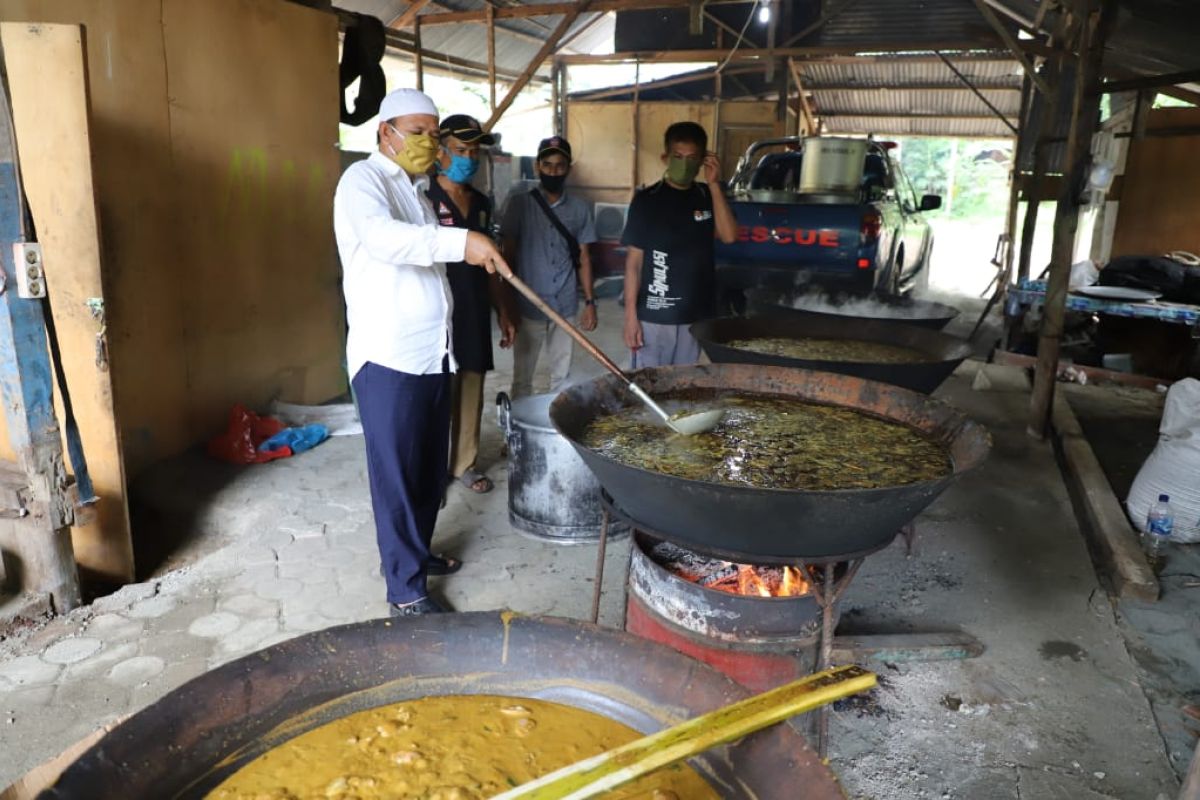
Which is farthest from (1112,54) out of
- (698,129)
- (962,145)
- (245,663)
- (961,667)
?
(962,145)

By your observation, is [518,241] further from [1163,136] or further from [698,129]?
[1163,136]

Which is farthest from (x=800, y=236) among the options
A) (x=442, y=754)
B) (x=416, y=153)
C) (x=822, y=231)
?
(x=442, y=754)

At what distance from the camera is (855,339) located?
4.43 metres

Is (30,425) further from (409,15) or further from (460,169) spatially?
(409,15)

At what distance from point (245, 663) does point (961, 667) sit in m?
2.58

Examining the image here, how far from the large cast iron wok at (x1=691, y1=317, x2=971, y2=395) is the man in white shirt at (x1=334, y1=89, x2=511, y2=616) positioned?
1.30 meters

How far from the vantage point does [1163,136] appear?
994 centimetres

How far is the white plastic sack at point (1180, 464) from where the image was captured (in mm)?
4020

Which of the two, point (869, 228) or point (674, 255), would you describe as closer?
point (674, 255)

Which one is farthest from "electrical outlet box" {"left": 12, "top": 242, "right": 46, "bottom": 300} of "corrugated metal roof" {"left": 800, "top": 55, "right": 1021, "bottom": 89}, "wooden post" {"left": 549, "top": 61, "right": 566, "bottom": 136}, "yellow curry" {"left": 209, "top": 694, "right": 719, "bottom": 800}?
"corrugated metal roof" {"left": 800, "top": 55, "right": 1021, "bottom": 89}

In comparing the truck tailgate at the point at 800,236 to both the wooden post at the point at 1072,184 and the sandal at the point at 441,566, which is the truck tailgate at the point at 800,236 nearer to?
the wooden post at the point at 1072,184

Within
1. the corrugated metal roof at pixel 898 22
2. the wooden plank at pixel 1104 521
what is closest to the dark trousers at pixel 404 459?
the wooden plank at pixel 1104 521

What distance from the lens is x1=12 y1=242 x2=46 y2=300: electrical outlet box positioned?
2.74 m

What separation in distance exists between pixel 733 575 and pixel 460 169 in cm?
231
